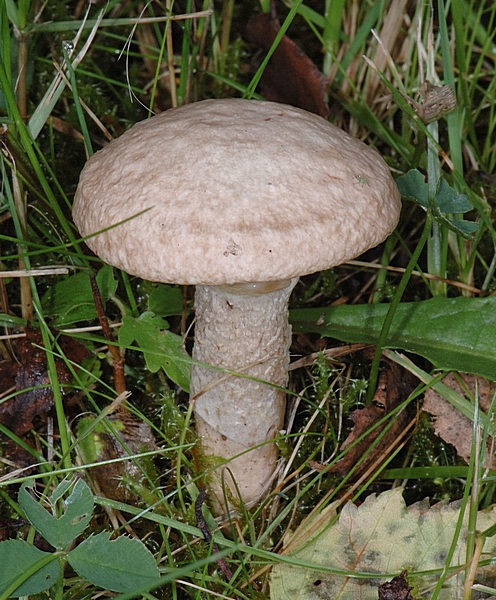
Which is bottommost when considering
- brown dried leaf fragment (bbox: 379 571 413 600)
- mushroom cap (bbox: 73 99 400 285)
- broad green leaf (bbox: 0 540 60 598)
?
brown dried leaf fragment (bbox: 379 571 413 600)

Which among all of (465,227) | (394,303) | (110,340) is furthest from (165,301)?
(465,227)

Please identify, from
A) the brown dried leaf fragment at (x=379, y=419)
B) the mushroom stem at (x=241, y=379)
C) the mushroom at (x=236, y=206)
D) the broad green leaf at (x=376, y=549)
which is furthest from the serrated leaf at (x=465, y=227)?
the broad green leaf at (x=376, y=549)

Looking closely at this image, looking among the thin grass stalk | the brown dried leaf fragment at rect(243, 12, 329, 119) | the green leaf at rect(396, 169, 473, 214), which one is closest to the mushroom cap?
the thin grass stalk

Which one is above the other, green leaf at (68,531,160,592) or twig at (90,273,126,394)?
twig at (90,273,126,394)

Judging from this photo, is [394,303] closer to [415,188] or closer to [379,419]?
[415,188]

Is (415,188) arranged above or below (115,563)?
above

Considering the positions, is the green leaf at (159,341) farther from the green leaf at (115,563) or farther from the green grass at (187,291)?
the green leaf at (115,563)

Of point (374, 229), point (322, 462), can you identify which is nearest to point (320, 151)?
point (374, 229)

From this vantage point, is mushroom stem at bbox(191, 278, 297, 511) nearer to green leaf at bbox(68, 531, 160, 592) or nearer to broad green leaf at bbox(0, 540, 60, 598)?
green leaf at bbox(68, 531, 160, 592)
